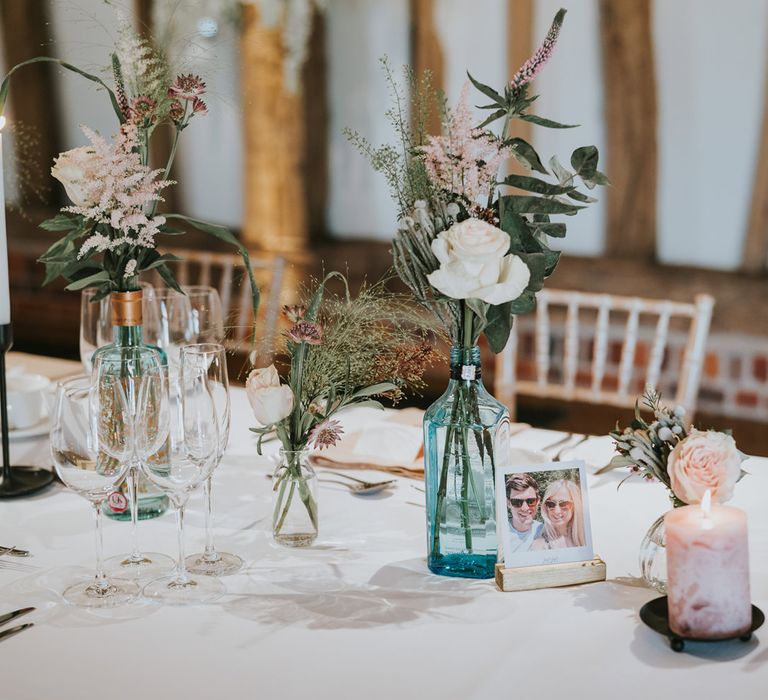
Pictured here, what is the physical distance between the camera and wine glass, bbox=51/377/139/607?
114cm

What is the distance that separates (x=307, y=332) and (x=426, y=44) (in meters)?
2.91

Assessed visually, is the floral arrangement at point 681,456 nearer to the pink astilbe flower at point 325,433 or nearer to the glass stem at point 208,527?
the pink astilbe flower at point 325,433

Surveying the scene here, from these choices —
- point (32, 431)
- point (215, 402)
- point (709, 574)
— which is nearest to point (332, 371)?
point (215, 402)

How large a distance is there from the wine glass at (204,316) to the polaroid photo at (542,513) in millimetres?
777

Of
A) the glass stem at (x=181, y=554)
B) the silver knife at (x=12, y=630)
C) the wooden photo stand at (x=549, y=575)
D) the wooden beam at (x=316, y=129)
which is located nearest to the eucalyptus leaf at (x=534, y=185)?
the wooden photo stand at (x=549, y=575)

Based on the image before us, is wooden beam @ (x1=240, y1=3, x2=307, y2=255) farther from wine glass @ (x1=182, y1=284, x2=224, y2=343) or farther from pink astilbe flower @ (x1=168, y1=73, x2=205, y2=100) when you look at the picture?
pink astilbe flower @ (x1=168, y1=73, x2=205, y2=100)

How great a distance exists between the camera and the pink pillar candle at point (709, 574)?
999 millimetres

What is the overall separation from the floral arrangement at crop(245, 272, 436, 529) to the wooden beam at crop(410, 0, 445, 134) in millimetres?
2701

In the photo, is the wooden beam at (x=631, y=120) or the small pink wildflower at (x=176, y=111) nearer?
the small pink wildflower at (x=176, y=111)

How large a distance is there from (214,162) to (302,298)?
332 centimetres

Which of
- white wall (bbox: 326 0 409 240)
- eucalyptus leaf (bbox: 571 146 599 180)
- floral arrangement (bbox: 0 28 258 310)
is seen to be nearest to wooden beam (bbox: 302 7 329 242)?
white wall (bbox: 326 0 409 240)

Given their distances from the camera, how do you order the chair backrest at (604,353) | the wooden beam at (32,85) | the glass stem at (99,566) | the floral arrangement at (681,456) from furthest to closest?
the wooden beam at (32,85), the chair backrest at (604,353), the glass stem at (99,566), the floral arrangement at (681,456)

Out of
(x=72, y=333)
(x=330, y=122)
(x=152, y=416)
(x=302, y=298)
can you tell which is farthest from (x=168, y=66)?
(x=72, y=333)

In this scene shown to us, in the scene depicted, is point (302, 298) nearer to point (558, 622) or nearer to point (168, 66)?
point (168, 66)
